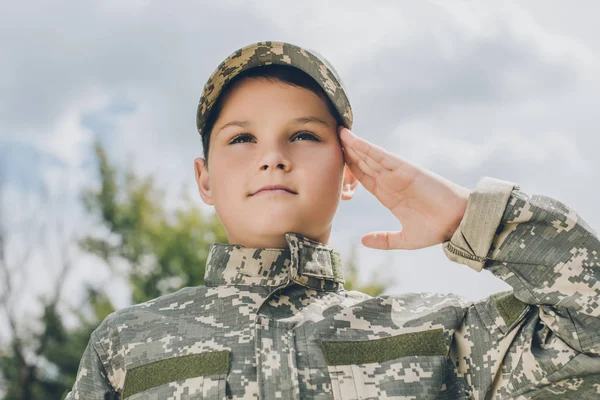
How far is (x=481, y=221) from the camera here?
6.86ft

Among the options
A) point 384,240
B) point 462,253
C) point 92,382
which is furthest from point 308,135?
point 92,382

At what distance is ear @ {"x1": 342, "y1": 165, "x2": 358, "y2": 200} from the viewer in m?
2.74

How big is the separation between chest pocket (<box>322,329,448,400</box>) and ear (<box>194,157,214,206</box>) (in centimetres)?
87

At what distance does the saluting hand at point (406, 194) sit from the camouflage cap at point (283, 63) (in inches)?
5.8

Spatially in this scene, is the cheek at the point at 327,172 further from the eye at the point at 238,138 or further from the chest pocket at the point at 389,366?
the chest pocket at the point at 389,366

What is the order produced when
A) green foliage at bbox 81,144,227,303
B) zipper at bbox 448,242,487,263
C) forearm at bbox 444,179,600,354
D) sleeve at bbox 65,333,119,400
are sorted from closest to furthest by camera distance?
forearm at bbox 444,179,600,354
zipper at bbox 448,242,487,263
sleeve at bbox 65,333,119,400
green foliage at bbox 81,144,227,303

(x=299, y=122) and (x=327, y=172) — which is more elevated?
(x=299, y=122)

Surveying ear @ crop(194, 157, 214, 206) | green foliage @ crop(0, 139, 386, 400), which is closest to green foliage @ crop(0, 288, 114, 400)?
green foliage @ crop(0, 139, 386, 400)

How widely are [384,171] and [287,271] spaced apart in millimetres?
515

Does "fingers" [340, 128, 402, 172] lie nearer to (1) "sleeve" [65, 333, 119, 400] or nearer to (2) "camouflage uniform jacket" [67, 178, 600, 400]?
(2) "camouflage uniform jacket" [67, 178, 600, 400]

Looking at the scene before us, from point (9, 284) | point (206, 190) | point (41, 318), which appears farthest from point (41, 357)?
point (206, 190)

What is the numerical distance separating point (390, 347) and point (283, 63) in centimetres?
115

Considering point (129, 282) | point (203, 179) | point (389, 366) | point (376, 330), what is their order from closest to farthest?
point (389, 366)
point (376, 330)
point (203, 179)
point (129, 282)

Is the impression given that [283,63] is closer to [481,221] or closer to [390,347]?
[481,221]
